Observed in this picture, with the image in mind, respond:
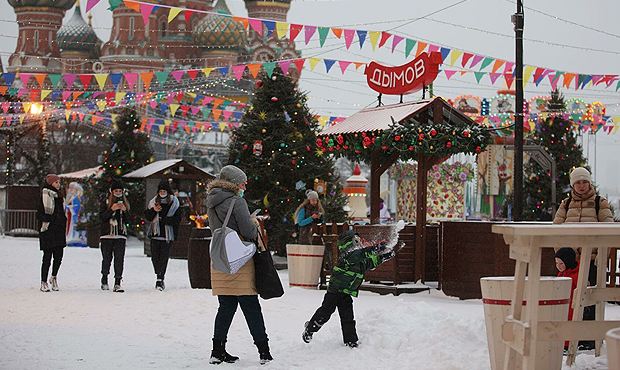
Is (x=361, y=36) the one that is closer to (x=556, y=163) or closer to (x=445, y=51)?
(x=445, y=51)

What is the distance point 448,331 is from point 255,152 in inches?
523

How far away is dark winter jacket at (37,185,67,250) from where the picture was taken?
51.4ft

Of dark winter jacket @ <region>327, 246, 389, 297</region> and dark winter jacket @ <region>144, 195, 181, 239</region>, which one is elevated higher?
dark winter jacket @ <region>144, 195, 181, 239</region>

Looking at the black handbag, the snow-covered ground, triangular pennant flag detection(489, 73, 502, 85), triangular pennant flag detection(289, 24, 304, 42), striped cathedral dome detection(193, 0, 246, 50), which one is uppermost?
striped cathedral dome detection(193, 0, 246, 50)

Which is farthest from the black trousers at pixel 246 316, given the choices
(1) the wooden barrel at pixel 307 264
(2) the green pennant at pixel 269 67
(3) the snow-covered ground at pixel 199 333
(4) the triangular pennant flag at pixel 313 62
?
(4) the triangular pennant flag at pixel 313 62

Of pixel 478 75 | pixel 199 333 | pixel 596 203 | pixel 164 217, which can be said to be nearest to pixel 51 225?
pixel 164 217

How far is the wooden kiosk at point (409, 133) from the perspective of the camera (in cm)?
1612

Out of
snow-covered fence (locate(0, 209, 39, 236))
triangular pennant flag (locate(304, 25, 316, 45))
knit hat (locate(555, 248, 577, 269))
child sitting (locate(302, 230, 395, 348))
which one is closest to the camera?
knit hat (locate(555, 248, 577, 269))

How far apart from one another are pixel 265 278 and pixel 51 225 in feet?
23.7

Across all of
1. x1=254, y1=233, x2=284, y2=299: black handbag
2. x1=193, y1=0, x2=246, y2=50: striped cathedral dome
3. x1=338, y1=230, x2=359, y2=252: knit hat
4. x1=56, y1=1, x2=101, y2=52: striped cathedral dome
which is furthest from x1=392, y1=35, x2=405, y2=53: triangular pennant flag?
x1=56, y1=1, x2=101, y2=52: striped cathedral dome

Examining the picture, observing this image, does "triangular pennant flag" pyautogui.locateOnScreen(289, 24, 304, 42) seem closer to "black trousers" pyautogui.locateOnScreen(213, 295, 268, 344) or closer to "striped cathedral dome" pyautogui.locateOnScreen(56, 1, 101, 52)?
"black trousers" pyautogui.locateOnScreen(213, 295, 268, 344)

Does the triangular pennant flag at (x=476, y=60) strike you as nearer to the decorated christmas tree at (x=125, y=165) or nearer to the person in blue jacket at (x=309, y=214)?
the person in blue jacket at (x=309, y=214)

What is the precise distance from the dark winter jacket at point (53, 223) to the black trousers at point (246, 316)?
6896 mm

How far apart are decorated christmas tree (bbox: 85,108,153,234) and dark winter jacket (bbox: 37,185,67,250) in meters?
16.6
